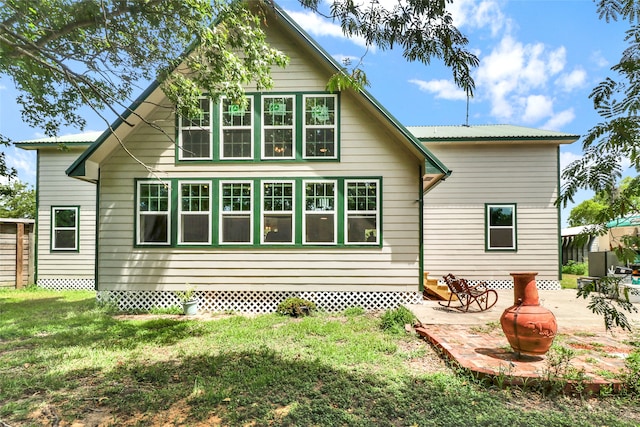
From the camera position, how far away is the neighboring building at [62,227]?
1177 centimetres

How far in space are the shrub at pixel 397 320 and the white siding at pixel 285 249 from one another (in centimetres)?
129

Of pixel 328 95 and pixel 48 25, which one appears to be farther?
pixel 328 95

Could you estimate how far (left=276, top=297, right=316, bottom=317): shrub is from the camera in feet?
25.3

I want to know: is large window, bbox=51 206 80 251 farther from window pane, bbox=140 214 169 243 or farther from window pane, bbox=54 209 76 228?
window pane, bbox=140 214 169 243

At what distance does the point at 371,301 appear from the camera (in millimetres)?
8117

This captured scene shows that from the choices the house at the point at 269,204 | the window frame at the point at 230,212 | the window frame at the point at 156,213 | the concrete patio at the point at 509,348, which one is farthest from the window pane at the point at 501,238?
the window frame at the point at 156,213

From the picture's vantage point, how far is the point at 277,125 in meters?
8.43

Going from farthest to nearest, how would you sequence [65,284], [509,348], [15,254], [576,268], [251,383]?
[576,268] → [15,254] → [65,284] → [509,348] → [251,383]

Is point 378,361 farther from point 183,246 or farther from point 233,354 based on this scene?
point 183,246

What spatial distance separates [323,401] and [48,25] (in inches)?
320

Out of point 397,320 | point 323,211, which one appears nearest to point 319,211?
point 323,211

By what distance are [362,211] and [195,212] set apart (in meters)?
4.35

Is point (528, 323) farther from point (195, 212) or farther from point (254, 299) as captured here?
point (195, 212)

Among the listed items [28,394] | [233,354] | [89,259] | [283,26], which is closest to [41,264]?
[89,259]
